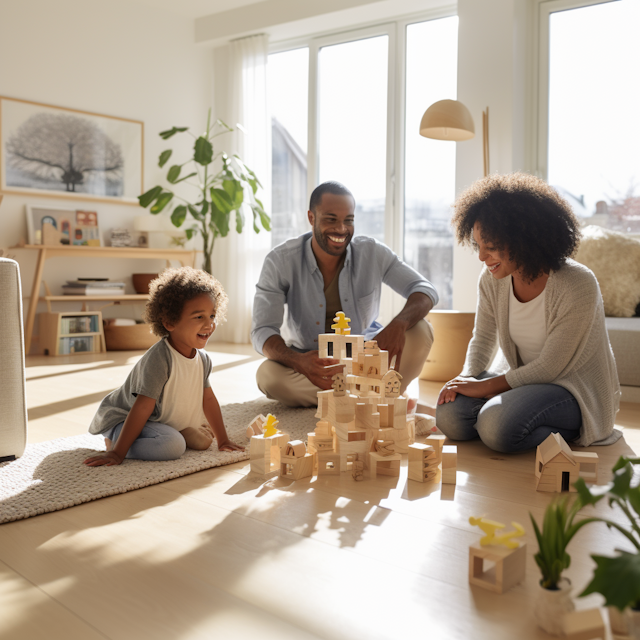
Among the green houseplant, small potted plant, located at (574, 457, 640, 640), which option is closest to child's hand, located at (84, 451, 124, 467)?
small potted plant, located at (574, 457, 640, 640)

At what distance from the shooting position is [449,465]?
1.78m

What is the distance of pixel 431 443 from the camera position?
1.86m

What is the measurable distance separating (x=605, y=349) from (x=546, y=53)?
3.20 meters

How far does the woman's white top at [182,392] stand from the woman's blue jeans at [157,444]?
56 mm

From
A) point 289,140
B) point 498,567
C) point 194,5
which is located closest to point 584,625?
point 498,567

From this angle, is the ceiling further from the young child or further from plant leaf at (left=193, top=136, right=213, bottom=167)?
the young child

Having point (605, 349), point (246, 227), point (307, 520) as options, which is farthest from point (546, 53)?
point (307, 520)

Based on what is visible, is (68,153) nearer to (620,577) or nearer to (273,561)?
(273,561)

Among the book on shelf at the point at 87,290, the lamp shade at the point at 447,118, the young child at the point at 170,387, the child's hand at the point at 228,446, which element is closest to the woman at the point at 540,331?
the child's hand at the point at 228,446

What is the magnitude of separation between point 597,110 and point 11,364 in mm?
4090

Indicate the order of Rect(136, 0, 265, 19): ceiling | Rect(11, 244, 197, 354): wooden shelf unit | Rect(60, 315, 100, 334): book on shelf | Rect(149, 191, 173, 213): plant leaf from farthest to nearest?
1. Rect(136, 0, 265, 19): ceiling
2. Rect(149, 191, 173, 213): plant leaf
3. Rect(60, 315, 100, 334): book on shelf
4. Rect(11, 244, 197, 354): wooden shelf unit

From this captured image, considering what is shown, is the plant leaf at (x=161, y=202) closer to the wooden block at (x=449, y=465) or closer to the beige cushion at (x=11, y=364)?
the beige cushion at (x=11, y=364)

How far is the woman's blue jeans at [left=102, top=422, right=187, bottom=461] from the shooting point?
6.49ft

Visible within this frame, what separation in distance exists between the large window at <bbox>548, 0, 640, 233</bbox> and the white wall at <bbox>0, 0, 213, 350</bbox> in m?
3.27
